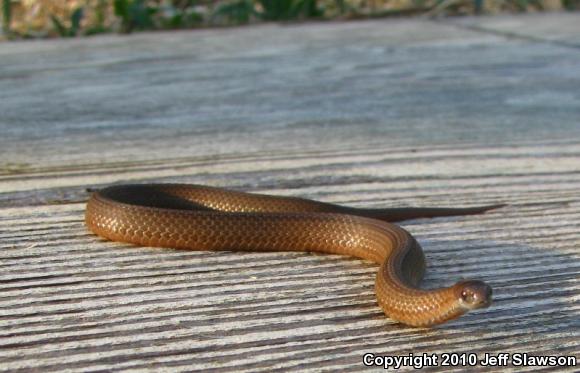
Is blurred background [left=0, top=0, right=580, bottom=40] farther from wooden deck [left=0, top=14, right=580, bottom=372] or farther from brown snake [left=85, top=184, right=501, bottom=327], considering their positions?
brown snake [left=85, top=184, right=501, bottom=327]

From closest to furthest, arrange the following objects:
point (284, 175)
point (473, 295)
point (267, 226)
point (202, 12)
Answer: point (473, 295) → point (267, 226) → point (284, 175) → point (202, 12)

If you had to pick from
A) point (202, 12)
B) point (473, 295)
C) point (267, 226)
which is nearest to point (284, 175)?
point (267, 226)

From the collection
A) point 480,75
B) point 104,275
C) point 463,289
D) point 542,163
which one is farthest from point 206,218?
point 480,75

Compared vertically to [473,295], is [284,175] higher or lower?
lower

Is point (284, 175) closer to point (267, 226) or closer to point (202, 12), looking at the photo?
point (267, 226)

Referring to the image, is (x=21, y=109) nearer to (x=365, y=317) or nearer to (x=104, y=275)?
(x=104, y=275)

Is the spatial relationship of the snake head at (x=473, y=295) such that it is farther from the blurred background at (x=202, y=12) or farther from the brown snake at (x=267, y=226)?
the blurred background at (x=202, y=12)

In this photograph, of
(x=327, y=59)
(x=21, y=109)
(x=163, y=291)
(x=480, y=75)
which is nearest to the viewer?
(x=163, y=291)
